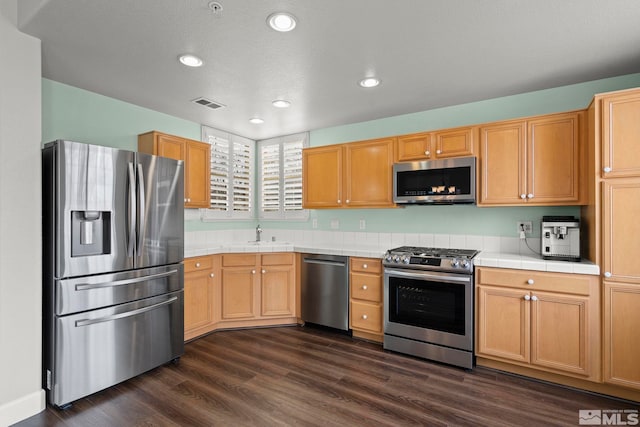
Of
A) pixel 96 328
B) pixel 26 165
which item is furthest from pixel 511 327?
pixel 26 165

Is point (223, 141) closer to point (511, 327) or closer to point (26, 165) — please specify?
point (26, 165)

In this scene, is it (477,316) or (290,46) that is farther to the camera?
(477,316)

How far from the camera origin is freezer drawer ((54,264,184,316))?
2.21 m

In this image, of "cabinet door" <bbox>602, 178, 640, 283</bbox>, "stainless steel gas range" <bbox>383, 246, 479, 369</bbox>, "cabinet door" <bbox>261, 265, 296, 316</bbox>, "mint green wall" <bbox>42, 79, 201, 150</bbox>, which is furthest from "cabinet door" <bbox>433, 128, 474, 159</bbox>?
"mint green wall" <bbox>42, 79, 201, 150</bbox>

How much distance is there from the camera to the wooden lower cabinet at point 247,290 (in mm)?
3580

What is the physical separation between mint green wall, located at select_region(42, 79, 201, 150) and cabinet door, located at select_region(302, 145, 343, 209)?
177cm

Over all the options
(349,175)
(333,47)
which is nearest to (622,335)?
(349,175)

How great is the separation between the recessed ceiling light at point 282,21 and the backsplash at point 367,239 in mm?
2301

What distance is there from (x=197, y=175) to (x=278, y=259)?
138 centimetres

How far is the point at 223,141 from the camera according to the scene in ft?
14.7

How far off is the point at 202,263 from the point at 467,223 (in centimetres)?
289

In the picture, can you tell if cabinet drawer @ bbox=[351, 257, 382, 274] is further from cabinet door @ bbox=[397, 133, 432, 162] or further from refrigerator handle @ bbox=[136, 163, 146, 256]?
refrigerator handle @ bbox=[136, 163, 146, 256]

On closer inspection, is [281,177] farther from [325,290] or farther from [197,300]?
[197,300]

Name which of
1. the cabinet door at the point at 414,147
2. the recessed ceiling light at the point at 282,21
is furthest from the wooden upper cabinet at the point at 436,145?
the recessed ceiling light at the point at 282,21
